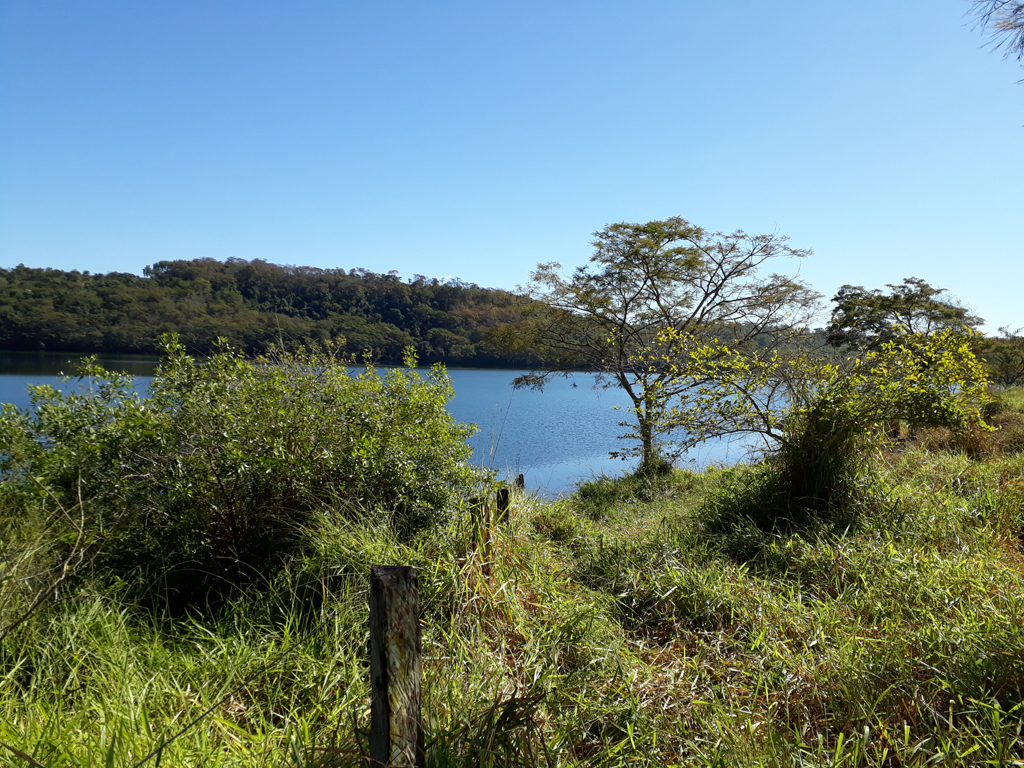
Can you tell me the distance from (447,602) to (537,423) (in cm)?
1801

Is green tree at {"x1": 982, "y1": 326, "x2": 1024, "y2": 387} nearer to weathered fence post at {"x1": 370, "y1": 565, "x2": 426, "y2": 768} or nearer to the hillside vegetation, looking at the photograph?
the hillside vegetation

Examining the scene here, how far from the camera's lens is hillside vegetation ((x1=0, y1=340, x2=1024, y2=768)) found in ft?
A: 6.15

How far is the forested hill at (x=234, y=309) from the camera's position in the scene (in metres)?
27.1

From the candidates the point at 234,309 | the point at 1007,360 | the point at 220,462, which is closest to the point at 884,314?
the point at 1007,360

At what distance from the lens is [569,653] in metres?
2.46

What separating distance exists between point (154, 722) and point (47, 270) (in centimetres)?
4924

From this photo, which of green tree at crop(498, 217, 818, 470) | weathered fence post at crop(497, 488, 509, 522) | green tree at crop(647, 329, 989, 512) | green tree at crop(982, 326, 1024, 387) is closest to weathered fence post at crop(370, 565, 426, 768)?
weathered fence post at crop(497, 488, 509, 522)

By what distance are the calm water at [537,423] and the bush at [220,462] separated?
142cm

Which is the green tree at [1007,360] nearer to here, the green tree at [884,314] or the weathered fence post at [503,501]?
the green tree at [884,314]

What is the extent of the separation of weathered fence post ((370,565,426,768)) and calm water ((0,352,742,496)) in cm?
374

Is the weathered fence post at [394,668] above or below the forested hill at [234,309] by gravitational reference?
below

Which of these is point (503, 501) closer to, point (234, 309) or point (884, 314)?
point (884, 314)

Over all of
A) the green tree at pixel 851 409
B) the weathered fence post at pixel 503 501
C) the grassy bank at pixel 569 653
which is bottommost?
the grassy bank at pixel 569 653

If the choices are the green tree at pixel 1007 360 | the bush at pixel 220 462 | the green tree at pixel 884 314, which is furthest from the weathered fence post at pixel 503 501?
the green tree at pixel 1007 360
